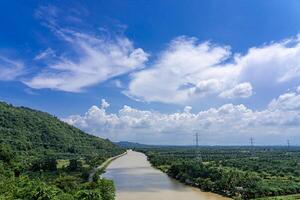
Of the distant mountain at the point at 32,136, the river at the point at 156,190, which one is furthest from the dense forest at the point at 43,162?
the river at the point at 156,190

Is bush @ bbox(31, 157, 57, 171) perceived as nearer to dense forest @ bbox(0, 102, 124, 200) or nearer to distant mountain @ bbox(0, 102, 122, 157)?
dense forest @ bbox(0, 102, 124, 200)

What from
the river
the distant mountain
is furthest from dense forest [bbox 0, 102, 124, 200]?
the river

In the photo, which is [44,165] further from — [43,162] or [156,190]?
[156,190]

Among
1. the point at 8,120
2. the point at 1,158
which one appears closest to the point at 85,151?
the point at 8,120

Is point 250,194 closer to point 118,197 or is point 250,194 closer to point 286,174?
point 118,197

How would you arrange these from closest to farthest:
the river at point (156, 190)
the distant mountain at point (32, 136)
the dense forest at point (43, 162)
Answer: the dense forest at point (43, 162)
the river at point (156, 190)
the distant mountain at point (32, 136)

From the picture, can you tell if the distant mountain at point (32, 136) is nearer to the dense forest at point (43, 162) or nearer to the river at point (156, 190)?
the dense forest at point (43, 162)

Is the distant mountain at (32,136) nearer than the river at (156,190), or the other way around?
the river at (156,190)

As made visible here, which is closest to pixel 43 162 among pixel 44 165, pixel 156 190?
pixel 44 165
